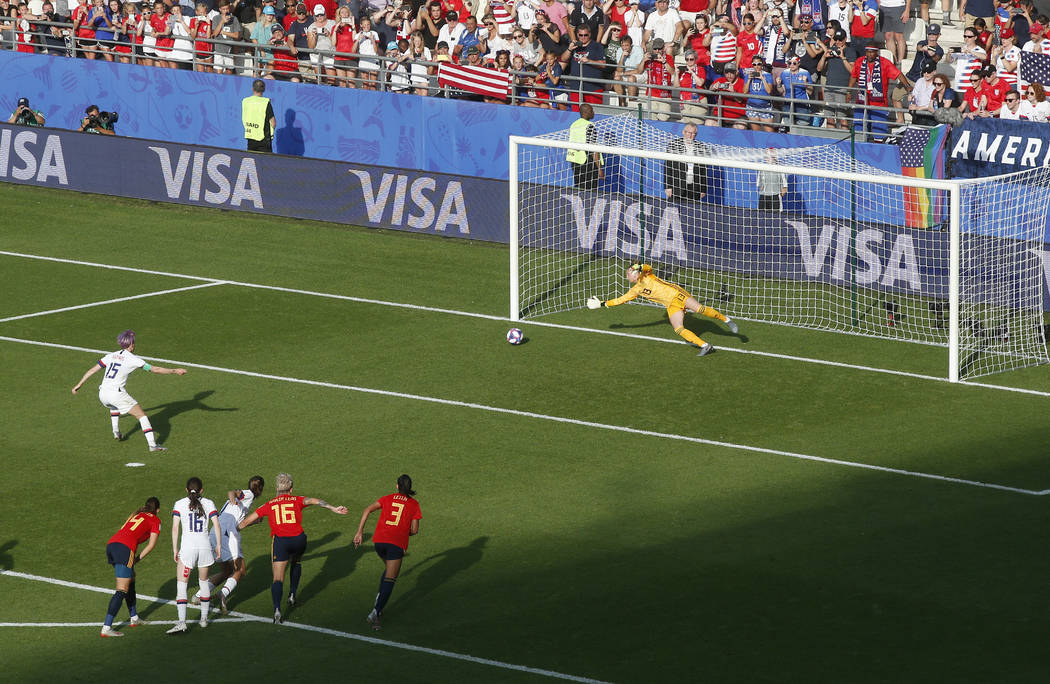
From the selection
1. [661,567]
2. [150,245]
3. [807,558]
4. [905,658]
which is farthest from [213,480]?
[150,245]

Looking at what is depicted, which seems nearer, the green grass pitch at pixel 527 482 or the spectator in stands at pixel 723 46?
the green grass pitch at pixel 527 482

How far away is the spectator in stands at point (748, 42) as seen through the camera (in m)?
34.7

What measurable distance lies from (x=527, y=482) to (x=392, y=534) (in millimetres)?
4207

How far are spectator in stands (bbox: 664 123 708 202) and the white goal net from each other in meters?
0.03

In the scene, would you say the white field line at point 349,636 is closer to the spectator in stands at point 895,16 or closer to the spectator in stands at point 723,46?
the spectator in stands at point 723,46

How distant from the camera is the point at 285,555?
1623 centimetres

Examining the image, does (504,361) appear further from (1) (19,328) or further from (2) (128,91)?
(2) (128,91)

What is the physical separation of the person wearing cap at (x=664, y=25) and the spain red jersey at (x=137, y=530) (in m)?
21.8

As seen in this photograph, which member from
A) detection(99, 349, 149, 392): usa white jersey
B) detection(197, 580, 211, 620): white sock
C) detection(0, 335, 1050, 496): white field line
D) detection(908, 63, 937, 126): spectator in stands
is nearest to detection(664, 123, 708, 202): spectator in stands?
detection(908, 63, 937, 126): spectator in stands

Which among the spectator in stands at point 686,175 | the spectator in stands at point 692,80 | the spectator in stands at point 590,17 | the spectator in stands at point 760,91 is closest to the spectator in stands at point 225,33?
the spectator in stands at point 590,17

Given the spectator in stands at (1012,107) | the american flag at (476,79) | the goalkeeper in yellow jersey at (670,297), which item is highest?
the american flag at (476,79)

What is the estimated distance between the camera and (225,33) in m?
41.2

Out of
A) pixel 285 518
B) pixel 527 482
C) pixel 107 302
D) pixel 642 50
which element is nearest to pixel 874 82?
pixel 642 50

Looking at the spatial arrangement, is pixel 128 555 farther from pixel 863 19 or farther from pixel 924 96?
pixel 863 19
